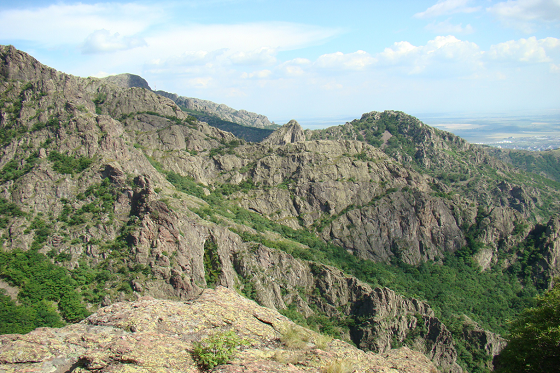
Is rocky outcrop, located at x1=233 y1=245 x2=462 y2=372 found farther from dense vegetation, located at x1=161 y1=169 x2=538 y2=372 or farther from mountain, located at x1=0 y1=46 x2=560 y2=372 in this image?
dense vegetation, located at x1=161 y1=169 x2=538 y2=372

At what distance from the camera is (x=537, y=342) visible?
23.6m

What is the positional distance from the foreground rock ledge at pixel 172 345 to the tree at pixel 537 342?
39.0 feet

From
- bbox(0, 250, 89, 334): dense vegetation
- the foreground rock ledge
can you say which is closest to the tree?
the foreground rock ledge

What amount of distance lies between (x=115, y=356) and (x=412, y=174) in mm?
119967

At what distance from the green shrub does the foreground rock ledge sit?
Result: 0.26 meters

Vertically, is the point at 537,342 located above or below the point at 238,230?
above

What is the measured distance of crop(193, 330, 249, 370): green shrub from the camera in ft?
41.0

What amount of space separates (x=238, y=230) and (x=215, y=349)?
68.4 m

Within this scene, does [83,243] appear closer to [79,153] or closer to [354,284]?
[79,153]

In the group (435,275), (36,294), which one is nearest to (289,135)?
(435,275)

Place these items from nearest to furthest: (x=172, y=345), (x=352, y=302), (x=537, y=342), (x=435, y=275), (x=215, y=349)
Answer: (x=215, y=349) → (x=172, y=345) → (x=537, y=342) → (x=352, y=302) → (x=435, y=275)

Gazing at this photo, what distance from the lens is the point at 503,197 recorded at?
169125 millimetres

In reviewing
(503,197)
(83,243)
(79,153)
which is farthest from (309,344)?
(503,197)

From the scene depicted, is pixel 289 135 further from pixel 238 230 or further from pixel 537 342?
pixel 537 342
